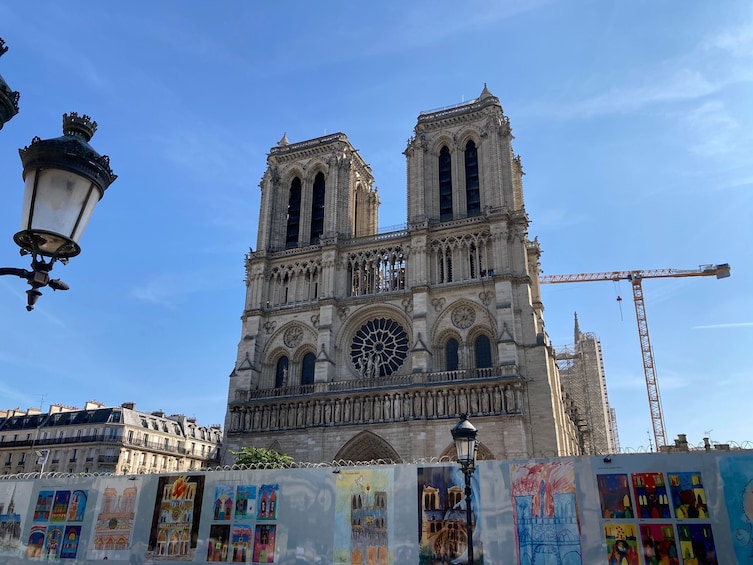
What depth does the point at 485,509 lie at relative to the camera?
49.2ft

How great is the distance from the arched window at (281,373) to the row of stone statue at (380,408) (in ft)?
7.56

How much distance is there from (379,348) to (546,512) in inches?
841

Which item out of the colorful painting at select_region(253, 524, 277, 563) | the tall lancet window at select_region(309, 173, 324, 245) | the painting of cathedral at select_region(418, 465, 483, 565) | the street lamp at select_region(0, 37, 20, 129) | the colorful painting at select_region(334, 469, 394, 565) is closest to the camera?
the street lamp at select_region(0, 37, 20, 129)

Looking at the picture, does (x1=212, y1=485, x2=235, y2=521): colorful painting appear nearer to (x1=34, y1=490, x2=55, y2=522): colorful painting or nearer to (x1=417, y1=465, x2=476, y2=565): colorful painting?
(x1=417, y1=465, x2=476, y2=565): colorful painting

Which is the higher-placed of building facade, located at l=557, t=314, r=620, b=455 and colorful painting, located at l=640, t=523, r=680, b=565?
building facade, located at l=557, t=314, r=620, b=455

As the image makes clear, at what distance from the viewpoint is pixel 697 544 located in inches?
526

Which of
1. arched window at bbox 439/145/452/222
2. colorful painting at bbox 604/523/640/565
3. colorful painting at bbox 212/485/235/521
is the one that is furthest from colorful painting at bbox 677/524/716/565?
arched window at bbox 439/145/452/222

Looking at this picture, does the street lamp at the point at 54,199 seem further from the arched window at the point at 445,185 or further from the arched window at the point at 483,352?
the arched window at the point at 445,185

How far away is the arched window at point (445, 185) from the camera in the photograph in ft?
125

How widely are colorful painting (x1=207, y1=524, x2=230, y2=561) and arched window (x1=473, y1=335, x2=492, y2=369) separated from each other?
1854 cm

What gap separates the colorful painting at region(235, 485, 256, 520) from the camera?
17.0 meters

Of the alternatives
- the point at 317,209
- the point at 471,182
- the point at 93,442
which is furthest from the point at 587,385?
the point at 93,442

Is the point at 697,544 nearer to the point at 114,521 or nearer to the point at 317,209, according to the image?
the point at 114,521

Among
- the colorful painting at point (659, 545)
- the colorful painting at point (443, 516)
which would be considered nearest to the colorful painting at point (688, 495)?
the colorful painting at point (659, 545)
